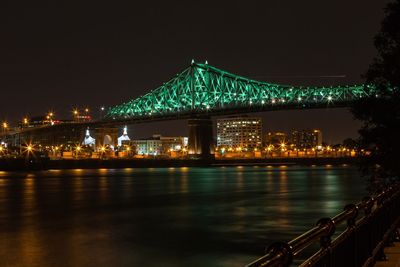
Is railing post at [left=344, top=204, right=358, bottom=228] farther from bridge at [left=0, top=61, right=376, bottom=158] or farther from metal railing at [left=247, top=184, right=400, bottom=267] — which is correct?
bridge at [left=0, top=61, right=376, bottom=158]

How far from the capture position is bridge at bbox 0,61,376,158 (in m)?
118

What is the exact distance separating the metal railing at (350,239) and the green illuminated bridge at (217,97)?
10375 centimetres

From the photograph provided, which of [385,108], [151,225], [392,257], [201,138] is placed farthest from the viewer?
[201,138]

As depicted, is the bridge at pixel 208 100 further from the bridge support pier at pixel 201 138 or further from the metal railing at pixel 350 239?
the metal railing at pixel 350 239

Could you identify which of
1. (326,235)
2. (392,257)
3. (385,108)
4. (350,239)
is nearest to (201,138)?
(385,108)

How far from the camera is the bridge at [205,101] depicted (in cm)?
11800

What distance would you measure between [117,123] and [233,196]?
94390 millimetres

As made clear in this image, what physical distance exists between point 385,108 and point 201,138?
9838 centimetres

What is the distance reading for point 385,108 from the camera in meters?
21.7

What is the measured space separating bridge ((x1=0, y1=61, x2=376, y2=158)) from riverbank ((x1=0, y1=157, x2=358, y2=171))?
26.7 feet

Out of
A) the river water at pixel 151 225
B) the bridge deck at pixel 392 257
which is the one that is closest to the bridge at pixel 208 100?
the river water at pixel 151 225

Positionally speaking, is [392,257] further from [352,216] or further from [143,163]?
[143,163]

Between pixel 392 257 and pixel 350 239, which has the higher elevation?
pixel 350 239

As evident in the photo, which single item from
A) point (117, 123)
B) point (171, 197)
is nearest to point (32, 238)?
point (171, 197)
